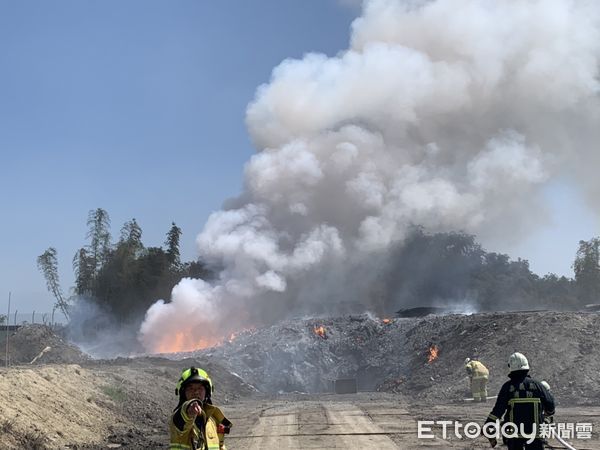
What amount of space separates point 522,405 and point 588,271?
3295 inches

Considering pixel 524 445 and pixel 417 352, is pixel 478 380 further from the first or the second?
pixel 524 445

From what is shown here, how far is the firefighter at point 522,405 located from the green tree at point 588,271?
246 ft

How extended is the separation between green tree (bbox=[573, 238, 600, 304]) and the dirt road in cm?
6152

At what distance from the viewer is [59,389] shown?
54.6 feet

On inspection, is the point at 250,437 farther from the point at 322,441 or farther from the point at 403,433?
the point at 403,433

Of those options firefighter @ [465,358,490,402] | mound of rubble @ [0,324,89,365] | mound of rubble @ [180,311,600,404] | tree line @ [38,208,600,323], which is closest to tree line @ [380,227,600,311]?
tree line @ [38,208,600,323]

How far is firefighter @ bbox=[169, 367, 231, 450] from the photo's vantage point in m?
5.07

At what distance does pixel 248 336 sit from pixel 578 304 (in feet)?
144

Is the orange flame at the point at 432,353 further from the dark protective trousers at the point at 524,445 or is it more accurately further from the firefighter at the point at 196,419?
the firefighter at the point at 196,419

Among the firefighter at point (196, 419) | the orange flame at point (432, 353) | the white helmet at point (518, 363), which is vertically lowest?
the firefighter at point (196, 419)

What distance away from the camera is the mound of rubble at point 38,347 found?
36.9 metres

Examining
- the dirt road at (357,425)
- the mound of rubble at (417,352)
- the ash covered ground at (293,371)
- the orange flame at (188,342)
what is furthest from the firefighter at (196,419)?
the orange flame at (188,342)

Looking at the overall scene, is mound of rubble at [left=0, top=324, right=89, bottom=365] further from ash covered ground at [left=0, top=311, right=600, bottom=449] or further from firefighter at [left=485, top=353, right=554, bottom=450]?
firefighter at [left=485, top=353, right=554, bottom=450]

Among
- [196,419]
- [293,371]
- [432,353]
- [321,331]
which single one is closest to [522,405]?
[196,419]
